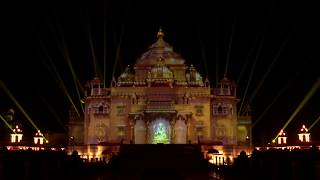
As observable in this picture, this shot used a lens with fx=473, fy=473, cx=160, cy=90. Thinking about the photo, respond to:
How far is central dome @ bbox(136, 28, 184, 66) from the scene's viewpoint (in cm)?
5438

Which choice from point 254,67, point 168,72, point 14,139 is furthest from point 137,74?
point 14,139

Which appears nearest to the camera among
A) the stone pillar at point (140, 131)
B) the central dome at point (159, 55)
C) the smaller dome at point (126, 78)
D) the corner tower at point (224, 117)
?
the stone pillar at point (140, 131)

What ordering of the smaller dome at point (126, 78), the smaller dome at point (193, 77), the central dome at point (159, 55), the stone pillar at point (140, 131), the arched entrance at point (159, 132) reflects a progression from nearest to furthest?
1. the arched entrance at point (159, 132)
2. the stone pillar at point (140, 131)
3. the smaller dome at point (193, 77)
4. the smaller dome at point (126, 78)
5. the central dome at point (159, 55)

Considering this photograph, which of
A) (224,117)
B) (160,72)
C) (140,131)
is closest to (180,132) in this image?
(140,131)

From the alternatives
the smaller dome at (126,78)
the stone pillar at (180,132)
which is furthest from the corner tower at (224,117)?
the smaller dome at (126,78)

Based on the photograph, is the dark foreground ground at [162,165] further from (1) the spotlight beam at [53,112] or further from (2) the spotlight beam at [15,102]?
(1) the spotlight beam at [53,112]

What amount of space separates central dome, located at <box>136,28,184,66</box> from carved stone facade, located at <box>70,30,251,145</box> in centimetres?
125

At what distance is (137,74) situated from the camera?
54.1 metres

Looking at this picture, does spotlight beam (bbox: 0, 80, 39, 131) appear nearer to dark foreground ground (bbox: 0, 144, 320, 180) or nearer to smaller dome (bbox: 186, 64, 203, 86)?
smaller dome (bbox: 186, 64, 203, 86)

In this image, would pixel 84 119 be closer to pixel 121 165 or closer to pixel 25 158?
pixel 121 165

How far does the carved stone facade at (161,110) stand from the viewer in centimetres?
5016

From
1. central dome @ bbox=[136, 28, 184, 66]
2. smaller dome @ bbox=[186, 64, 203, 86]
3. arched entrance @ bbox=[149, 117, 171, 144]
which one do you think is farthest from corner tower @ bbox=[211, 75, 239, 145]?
central dome @ bbox=[136, 28, 184, 66]

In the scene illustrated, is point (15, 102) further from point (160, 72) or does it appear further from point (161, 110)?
point (160, 72)

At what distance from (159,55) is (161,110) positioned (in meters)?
8.16
